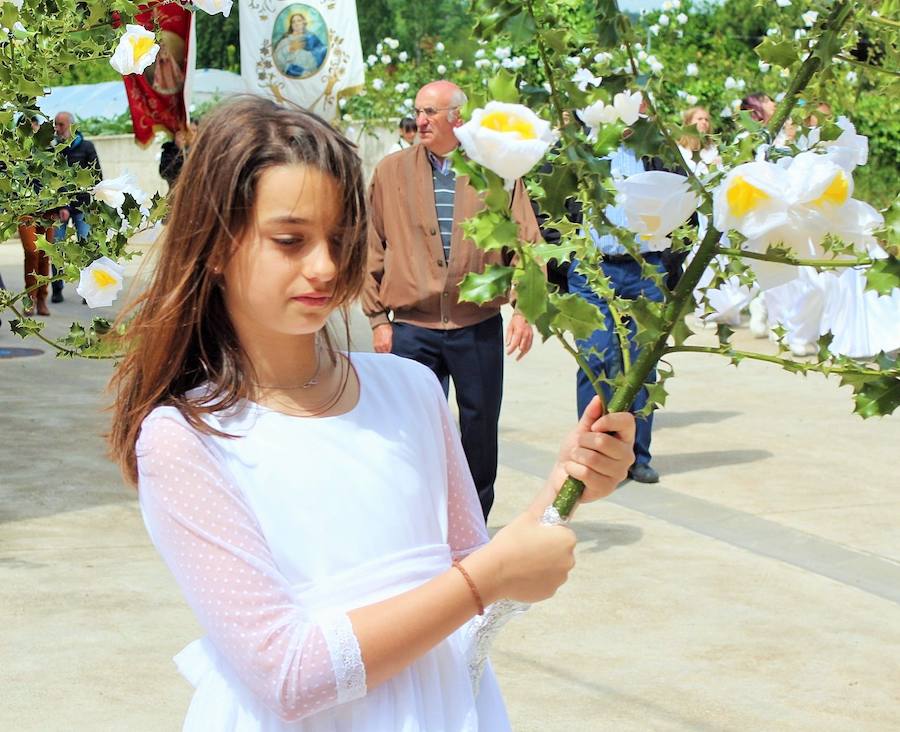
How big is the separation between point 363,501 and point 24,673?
→ 3.17 m

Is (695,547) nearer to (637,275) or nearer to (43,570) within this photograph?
(637,275)

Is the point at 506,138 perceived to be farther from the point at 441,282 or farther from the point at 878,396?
the point at 441,282

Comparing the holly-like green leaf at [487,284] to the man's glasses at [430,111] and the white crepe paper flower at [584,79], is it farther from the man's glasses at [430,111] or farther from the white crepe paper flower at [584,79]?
the man's glasses at [430,111]

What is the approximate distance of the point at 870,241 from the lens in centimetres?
149

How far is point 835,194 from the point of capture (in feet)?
4.83

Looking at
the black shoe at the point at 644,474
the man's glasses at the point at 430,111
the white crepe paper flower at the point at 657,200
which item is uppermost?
the white crepe paper flower at the point at 657,200

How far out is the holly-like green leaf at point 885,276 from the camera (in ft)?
4.73

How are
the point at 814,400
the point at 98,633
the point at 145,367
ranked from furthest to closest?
the point at 814,400, the point at 98,633, the point at 145,367

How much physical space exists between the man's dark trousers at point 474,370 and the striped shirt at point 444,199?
0.32 meters

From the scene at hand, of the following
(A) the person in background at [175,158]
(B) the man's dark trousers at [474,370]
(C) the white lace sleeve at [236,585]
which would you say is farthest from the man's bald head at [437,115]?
(C) the white lace sleeve at [236,585]

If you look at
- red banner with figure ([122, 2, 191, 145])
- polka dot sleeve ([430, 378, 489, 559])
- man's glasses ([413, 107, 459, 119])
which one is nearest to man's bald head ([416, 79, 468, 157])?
man's glasses ([413, 107, 459, 119])

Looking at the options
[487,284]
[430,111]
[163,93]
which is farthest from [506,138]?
[163,93]

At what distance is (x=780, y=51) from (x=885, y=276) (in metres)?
0.30

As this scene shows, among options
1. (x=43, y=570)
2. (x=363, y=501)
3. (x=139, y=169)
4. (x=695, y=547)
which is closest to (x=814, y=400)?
(x=695, y=547)
